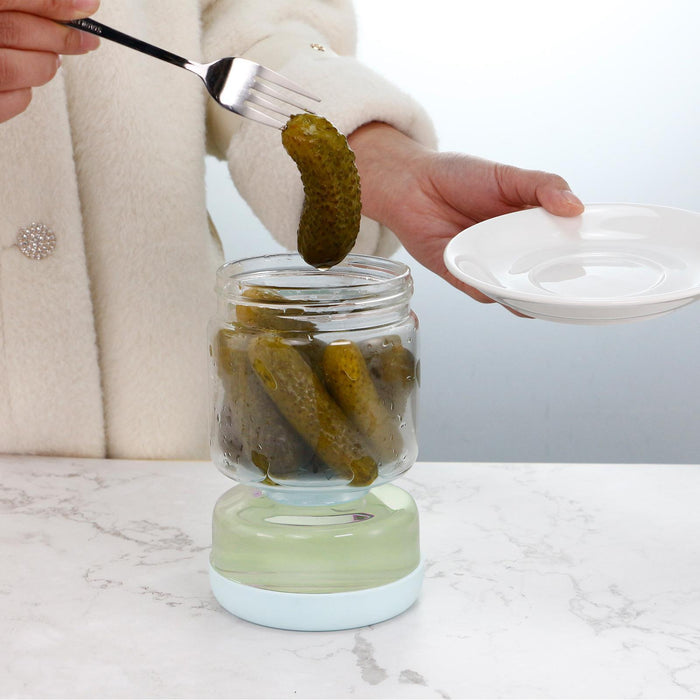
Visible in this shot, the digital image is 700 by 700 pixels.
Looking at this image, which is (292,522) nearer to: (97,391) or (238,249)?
(97,391)

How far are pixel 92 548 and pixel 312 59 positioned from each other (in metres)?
0.44

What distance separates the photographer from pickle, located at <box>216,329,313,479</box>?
1.63 feet

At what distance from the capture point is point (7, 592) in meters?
0.55

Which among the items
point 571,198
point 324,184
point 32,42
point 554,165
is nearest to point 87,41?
point 32,42

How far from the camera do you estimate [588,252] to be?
0.64 metres

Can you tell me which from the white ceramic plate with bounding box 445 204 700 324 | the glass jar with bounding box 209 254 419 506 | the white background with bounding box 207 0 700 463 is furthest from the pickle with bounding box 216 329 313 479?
the white background with bounding box 207 0 700 463

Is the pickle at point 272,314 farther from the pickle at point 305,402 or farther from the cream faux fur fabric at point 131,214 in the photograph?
the cream faux fur fabric at point 131,214

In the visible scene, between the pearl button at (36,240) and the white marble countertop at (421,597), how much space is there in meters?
0.18

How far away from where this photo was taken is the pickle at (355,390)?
494mm

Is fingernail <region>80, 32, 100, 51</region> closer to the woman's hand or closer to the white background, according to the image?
the woman's hand

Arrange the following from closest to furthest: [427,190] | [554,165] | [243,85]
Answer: [243,85], [427,190], [554,165]

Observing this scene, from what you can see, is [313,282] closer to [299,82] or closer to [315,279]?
[315,279]

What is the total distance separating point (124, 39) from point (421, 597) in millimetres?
360

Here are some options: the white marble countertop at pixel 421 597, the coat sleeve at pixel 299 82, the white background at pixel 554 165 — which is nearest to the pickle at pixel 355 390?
the white marble countertop at pixel 421 597
